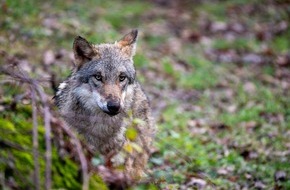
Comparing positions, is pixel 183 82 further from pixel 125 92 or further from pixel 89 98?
pixel 89 98

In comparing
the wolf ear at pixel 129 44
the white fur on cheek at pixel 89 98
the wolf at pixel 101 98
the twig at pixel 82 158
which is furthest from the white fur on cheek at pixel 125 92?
the twig at pixel 82 158

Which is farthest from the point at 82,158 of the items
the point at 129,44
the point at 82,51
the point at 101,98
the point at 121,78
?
the point at 129,44

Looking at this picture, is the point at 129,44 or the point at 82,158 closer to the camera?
the point at 82,158

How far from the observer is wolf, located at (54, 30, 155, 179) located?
615 cm

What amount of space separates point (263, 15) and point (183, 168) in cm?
1082

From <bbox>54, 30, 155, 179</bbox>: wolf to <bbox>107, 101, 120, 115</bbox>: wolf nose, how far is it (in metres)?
0.02

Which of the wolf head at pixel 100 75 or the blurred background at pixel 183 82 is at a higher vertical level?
the wolf head at pixel 100 75

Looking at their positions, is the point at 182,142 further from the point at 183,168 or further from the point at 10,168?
the point at 10,168

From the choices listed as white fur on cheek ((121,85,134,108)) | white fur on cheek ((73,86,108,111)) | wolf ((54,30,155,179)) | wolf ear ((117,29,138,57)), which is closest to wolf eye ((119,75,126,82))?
wolf ((54,30,155,179))

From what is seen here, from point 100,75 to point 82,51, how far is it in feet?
1.38

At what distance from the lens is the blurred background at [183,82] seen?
4.32 m

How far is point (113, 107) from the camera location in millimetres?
5855

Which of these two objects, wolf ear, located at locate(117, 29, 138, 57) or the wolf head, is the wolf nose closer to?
the wolf head

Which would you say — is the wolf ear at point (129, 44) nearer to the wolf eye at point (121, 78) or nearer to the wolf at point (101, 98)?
the wolf at point (101, 98)
